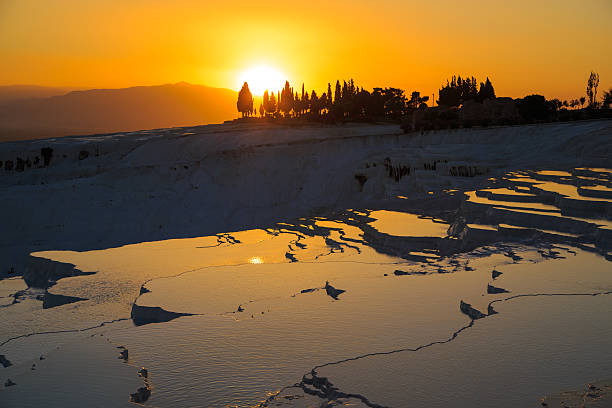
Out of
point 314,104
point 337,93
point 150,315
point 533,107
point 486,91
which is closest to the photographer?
point 150,315

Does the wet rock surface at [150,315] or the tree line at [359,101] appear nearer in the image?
the wet rock surface at [150,315]

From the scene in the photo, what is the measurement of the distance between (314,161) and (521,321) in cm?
2589

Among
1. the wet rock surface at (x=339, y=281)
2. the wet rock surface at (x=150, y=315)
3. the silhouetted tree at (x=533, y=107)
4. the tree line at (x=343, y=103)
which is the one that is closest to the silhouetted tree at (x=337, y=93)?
the tree line at (x=343, y=103)

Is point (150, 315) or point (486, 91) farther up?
point (486, 91)

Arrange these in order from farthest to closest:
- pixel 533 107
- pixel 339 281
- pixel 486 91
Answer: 1. pixel 486 91
2. pixel 533 107
3. pixel 339 281

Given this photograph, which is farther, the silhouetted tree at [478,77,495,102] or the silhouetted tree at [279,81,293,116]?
the silhouetted tree at [279,81,293,116]

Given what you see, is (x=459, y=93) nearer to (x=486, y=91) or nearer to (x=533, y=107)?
(x=486, y=91)

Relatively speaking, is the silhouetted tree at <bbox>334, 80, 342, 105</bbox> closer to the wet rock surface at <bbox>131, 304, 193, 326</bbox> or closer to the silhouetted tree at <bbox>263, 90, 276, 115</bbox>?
the silhouetted tree at <bbox>263, 90, 276, 115</bbox>

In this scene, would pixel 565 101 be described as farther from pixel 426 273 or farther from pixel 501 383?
pixel 501 383

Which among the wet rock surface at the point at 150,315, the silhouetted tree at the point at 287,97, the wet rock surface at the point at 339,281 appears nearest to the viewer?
the wet rock surface at the point at 339,281

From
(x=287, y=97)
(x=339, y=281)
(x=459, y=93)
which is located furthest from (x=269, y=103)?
(x=339, y=281)

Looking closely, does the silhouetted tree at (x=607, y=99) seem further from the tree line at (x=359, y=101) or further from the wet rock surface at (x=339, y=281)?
the wet rock surface at (x=339, y=281)

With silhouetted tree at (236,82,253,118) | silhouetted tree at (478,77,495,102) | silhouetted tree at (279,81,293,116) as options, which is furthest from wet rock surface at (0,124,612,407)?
silhouetted tree at (236,82,253,118)

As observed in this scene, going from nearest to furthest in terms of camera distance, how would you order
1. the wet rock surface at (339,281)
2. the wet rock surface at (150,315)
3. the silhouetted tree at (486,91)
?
the wet rock surface at (339,281)
the wet rock surface at (150,315)
the silhouetted tree at (486,91)
